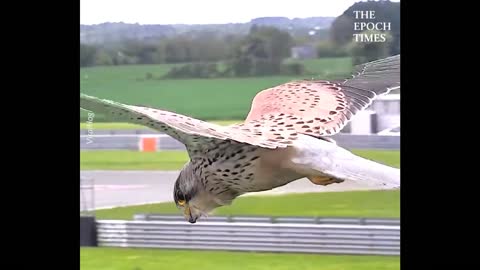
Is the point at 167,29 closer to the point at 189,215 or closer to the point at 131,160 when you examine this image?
the point at 131,160

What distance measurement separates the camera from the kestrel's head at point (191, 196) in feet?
8.59

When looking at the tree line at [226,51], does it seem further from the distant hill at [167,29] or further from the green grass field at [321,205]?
the green grass field at [321,205]

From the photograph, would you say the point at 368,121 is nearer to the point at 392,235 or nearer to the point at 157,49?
the point at 392,235

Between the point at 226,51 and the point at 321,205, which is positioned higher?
the point at 226,51

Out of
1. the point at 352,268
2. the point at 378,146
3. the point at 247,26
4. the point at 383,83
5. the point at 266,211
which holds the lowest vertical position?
the point at 352,268

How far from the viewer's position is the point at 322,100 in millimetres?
2670

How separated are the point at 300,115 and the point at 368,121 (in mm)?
222

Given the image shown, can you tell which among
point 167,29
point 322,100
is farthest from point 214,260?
point 167,29

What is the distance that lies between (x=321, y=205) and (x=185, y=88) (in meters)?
0.57

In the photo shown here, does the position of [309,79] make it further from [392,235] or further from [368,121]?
[392,235]

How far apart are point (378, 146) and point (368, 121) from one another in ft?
0.31

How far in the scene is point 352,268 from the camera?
105 inches

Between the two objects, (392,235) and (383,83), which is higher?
(383,83)

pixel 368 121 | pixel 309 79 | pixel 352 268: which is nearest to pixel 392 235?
pixel 352 268
